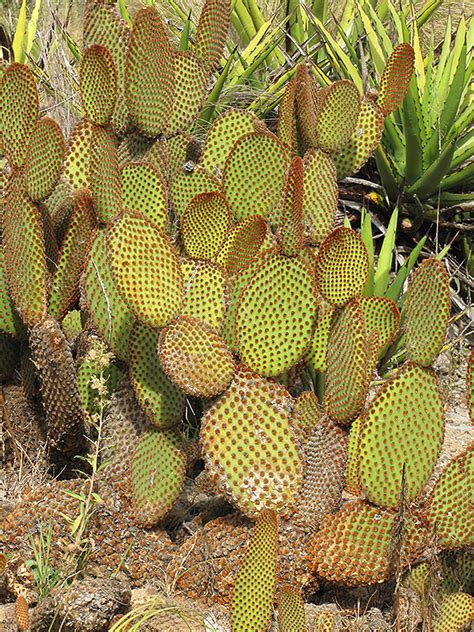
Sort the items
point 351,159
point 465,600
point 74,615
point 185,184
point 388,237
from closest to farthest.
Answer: point 74,615 → point 465,600 → point 185,184 → point 351,159 → point 388,237

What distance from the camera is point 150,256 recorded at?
2773 millimetres

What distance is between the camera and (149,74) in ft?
10.5

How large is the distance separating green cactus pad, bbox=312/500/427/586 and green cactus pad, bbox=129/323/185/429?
0.61 metres

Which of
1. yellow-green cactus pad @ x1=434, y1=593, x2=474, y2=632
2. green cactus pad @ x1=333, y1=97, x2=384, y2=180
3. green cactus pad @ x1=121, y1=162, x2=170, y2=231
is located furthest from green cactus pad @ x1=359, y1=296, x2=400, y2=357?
yellow-green cactus pad @ x1=434, y1=593, x2=474, y2=632

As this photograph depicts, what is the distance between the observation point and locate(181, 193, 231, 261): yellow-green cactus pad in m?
2.98

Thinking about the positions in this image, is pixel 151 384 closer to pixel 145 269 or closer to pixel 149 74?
pixel 145 269

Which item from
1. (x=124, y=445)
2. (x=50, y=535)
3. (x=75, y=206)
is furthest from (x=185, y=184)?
(x=50, y=535)

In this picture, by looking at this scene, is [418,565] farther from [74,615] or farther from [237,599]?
[74,615]

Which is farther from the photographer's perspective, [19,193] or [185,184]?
[185,184]

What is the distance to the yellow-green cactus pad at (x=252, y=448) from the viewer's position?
2.71 meters

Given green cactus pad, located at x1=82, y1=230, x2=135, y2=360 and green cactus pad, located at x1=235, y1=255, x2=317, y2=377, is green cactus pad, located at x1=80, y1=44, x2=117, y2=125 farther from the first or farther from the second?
green cactus pad, located at x1=235, y1=255, x2=317, y2=377

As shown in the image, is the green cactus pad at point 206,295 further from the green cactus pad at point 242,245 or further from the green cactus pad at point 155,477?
the green cactus pad at point 155,477

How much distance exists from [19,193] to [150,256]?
22.5 inches

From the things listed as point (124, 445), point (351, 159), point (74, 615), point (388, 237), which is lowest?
point (74, 615)
